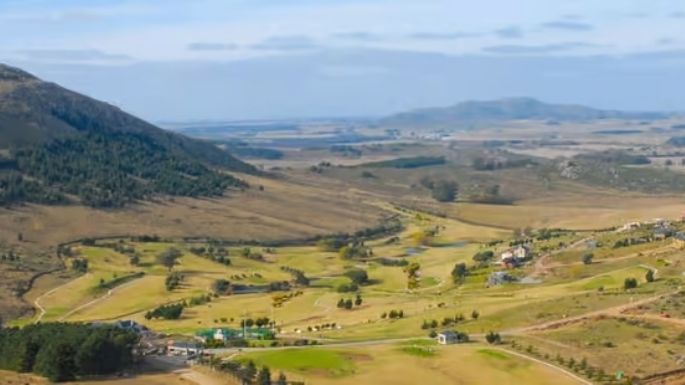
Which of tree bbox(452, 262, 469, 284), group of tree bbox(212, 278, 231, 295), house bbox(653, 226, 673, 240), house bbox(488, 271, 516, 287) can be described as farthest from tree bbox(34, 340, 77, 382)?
house bbox(653, 226, 673, 240)

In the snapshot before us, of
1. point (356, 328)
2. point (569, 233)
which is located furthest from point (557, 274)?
point (569, 233)

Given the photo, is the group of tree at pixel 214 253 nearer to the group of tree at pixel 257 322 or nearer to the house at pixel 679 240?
the group of tree at pixel 257 322

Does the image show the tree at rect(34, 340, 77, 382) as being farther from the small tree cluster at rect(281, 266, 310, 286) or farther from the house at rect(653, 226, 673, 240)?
the house at rect(653, 226, 673, 240)

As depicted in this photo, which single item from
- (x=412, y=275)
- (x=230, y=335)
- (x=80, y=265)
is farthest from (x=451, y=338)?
(x=80, y=265)

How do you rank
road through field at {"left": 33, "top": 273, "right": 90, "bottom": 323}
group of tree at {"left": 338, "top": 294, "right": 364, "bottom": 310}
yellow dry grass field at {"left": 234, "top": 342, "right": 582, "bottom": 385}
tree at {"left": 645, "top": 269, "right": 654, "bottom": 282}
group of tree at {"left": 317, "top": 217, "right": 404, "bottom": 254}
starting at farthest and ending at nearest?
group of tree at {"left": 317, "top": 217, "right": 404, "bottom": 254}
road through field at {"left": 33, "top": 273, "right": 90, "bottom": 323}
group of tree at {"left": 338, "top": 294, "right": 364, "bottom": 310}
tree at {"left": 645, "top": 269, "right": 654, "bottom": 282}
yellow dry grass field at {"left": 234, "top": 342, "right": 582, "bottom": 385}

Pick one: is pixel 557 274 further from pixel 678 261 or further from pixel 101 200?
pixel 101 200
